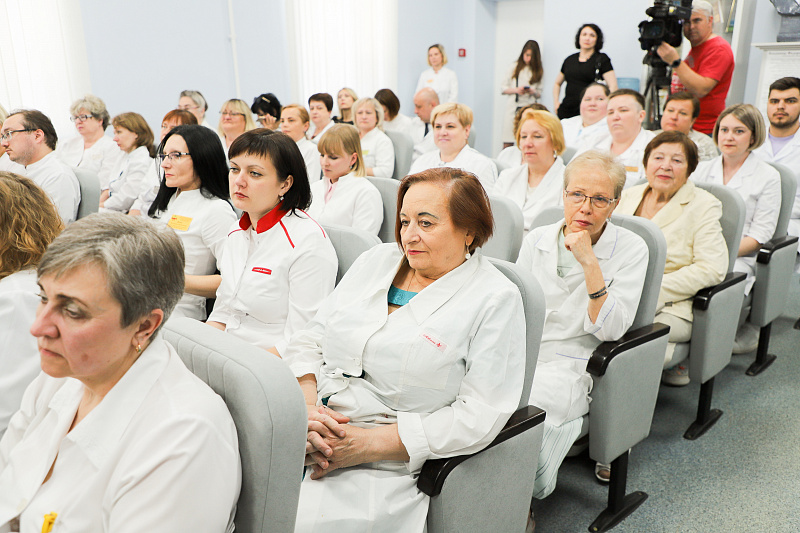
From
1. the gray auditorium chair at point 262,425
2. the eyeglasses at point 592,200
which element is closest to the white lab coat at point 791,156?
the eyeglasses at point 592,200

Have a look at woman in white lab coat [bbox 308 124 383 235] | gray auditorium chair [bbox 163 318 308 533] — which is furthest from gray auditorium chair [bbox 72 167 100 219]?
gray auditorium chair [bbox 163 318 308 533]

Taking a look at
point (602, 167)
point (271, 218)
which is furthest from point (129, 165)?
point (602, 167)

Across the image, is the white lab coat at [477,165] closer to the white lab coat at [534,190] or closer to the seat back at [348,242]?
the white lab coat at [534,190]

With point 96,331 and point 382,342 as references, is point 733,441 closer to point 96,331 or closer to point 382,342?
point 382,342

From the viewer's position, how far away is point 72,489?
93cm

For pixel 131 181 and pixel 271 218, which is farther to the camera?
pixel 131 181

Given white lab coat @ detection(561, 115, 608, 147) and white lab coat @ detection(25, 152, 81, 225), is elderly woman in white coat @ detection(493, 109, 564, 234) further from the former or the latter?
white lab coat @ detection(25, 152, 81, 225)

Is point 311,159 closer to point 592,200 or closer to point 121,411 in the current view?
point 592,200

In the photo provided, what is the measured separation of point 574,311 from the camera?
194 cm

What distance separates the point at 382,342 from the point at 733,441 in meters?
1.79

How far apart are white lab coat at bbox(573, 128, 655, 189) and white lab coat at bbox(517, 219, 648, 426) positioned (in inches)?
58.5

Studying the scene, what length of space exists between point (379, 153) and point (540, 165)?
1752 millimetres

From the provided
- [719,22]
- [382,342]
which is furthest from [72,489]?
[719,22]

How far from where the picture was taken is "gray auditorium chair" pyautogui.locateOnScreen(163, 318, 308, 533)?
947mm
